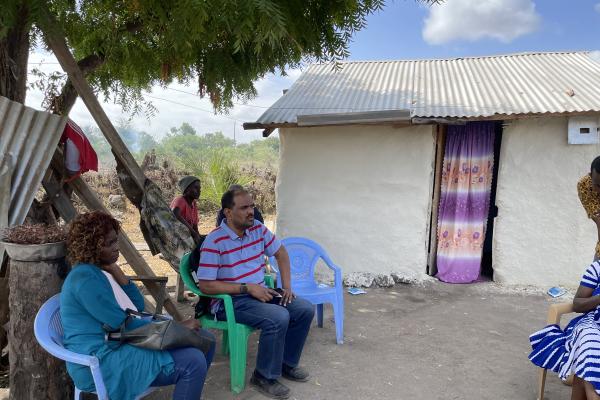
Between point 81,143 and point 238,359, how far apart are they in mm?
1989

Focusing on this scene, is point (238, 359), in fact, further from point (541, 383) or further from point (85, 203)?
point (541, 383)

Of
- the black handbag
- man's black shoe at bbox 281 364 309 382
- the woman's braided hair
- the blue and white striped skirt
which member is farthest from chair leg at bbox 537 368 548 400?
the woman's braided hair

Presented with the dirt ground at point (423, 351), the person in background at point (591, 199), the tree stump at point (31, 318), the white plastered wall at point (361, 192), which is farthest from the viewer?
the white plastered wall at point (361, 192)

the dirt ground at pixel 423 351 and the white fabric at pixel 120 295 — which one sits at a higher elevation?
the white fabric at pixel 120 295

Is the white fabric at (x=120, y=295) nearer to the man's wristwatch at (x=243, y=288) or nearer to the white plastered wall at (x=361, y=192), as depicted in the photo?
the man's wristwatch at (x=243, y=288)

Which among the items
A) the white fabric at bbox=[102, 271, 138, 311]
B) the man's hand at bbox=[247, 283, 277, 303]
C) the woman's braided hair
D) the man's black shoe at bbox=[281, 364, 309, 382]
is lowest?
A: the man's black shoe at bbox=[281, 364, 309, 382]

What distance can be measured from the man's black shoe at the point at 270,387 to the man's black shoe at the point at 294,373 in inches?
7.8

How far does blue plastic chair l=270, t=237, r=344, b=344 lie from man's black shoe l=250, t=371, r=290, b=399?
37.5 inches

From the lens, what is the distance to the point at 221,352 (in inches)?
160

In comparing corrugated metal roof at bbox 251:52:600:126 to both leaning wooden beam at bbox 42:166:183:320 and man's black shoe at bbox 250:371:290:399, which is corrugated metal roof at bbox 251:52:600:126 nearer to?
leaning wooden beam at bbox 42:166:183:320

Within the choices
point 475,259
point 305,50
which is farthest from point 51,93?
point 475,259

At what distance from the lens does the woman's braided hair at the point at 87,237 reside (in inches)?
97.3

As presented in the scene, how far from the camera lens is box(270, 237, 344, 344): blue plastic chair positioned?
4234 mm

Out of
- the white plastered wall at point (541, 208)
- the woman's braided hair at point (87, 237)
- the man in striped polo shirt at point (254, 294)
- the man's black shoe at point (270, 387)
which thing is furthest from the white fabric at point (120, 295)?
the white plastered wall at point (541, 208)
